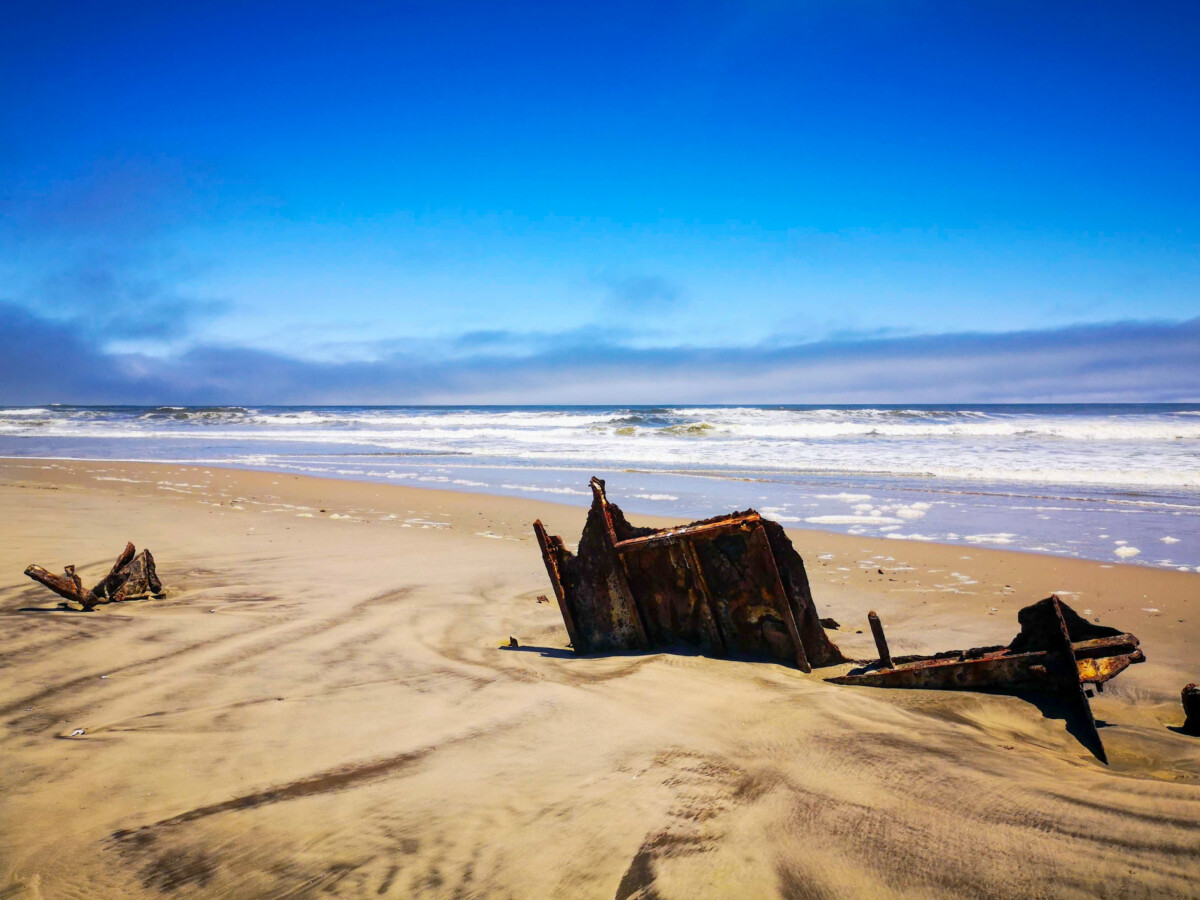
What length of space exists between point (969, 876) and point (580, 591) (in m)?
2.93

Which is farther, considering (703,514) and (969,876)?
(703,514)

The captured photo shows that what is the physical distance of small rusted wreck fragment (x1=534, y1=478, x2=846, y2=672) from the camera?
13.6 ft

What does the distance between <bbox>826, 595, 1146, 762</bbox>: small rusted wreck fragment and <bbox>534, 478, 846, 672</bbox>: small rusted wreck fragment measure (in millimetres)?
488

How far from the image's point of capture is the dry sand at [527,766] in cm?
215

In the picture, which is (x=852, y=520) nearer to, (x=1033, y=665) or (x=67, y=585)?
(x=1033, y=665)

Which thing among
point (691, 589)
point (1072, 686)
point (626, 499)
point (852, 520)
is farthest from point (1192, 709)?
point (626, 499)

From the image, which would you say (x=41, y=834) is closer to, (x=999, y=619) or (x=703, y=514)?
(x=999, y=619)

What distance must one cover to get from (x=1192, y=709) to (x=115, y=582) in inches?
267

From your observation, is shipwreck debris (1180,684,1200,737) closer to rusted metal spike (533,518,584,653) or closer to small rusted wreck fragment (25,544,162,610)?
rusted metal spike (533,518,584,653)

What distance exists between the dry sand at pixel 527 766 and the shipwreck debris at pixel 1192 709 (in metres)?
0.12

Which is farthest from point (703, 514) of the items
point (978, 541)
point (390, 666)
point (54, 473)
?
point (54, 473)

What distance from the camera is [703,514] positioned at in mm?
10781

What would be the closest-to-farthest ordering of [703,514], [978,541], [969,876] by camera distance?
[969,876] < [978,541] < [703,514]

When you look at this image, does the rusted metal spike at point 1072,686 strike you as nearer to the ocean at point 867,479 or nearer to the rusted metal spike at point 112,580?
the ocean at point 867,479
